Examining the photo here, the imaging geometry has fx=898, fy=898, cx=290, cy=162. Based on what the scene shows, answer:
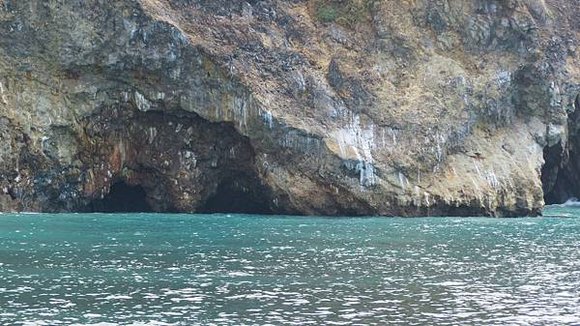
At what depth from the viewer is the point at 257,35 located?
77750 mm

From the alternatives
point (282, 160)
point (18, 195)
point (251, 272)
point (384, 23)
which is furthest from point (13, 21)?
point (251, 272)

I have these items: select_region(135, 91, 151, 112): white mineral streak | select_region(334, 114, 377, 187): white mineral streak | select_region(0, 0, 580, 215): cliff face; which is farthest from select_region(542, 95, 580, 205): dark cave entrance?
select_region(135, 91, 151, 112): white mineral streak

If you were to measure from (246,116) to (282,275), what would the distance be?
38258mm

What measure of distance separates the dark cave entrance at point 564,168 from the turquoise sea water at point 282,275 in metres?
30.7

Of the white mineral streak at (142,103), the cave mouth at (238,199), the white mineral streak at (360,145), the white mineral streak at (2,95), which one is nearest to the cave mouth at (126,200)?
the cave mouth at (238,199)

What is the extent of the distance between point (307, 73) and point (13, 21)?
80.6ft

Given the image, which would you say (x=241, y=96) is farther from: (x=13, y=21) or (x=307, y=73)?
(x=13, y=21)

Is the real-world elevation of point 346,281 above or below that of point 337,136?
below

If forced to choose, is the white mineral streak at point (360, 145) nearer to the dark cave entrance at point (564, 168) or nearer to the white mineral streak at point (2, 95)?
the dark cave entrance at point (564, 168)

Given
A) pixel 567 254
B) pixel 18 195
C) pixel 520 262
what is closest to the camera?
pixel 520 262

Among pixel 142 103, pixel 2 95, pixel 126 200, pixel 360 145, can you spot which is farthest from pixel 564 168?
pixel 2 95

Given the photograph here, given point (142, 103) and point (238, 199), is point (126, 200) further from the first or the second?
point (142, 103)

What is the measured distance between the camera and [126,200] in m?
80.1

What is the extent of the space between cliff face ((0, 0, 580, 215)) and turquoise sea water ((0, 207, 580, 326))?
41.6 ft
